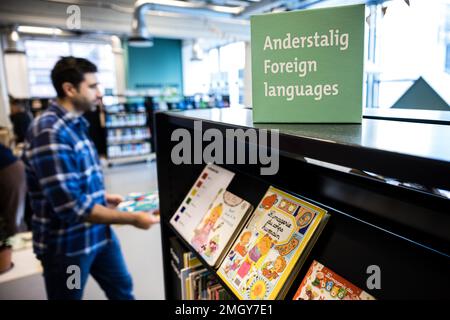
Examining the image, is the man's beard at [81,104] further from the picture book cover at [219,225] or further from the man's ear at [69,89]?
the picture book cover at [219,225]

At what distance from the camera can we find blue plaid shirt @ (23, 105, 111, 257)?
179 centimetres

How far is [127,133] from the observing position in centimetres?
846

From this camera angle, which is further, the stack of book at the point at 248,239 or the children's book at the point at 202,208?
the children's book at the point at 202,208

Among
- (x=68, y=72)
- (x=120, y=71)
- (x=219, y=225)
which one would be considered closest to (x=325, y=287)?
(x=219, y=225)

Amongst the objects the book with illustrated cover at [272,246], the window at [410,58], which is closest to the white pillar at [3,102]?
the window at [410,58]

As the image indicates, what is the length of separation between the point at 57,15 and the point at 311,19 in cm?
870

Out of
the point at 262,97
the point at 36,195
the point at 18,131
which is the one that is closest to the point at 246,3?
the point at 18,131

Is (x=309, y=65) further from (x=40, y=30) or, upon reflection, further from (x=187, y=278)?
(x=40, y=30)

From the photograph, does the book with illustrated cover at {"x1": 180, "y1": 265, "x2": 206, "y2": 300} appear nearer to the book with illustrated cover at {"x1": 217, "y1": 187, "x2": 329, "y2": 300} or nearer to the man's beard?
the book with illustrated cover at {"x1": 217, "y1": 187, "x2": 329, "y2": 300}

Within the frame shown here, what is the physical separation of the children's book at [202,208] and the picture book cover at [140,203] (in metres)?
0.61

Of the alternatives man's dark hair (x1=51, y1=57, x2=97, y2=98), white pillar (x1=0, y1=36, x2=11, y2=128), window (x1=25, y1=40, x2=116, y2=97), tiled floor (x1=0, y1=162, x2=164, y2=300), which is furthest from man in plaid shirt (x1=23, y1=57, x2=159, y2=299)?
window (x1=25, y1=40, x2=116, y2=97)

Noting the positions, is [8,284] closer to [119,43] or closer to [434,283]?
[434,283]

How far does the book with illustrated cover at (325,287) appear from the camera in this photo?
78cm

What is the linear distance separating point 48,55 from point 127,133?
5.46m
